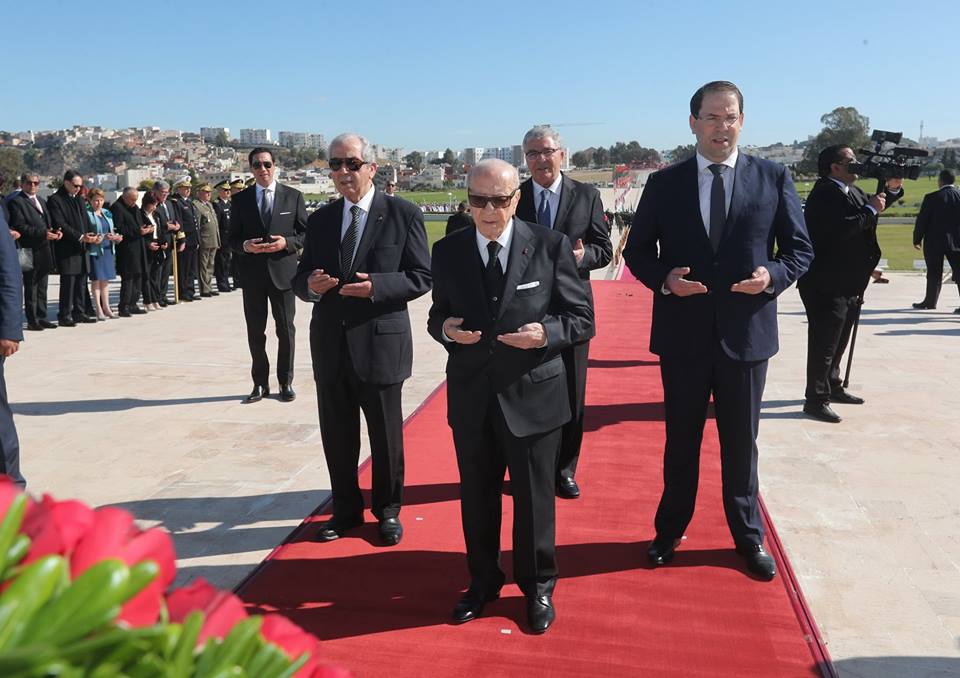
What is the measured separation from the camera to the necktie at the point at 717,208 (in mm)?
3881

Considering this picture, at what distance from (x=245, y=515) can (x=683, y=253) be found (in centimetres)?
279

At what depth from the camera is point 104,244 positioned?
11594mm

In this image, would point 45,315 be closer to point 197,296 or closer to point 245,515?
point 197,296

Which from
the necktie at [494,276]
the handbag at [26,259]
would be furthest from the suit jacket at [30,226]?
the necktie at [494,276]

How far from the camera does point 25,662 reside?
25.6 inches

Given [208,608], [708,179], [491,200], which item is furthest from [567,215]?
[208,608]

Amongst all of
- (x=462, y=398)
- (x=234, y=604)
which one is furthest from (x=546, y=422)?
(x=234, y=604)

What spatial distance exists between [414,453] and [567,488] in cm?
A: 130

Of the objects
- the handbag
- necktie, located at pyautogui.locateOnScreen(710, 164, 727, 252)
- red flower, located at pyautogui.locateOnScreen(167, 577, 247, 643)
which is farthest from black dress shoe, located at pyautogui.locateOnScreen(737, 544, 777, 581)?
the handbag

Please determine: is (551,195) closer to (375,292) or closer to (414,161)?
(375,292)

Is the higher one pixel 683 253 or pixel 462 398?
pixel 683 253

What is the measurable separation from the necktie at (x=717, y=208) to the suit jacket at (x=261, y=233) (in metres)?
4.16

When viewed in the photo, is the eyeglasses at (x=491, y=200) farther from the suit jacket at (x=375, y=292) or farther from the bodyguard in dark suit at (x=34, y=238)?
the bodyguard in dark suit at (x=34, y=238)

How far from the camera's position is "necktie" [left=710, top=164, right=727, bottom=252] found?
3.88 m
